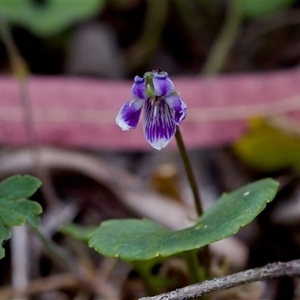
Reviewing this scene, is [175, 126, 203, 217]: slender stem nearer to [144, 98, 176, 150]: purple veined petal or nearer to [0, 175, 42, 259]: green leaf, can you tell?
[144, 98, 176, 150]: purple veined petal

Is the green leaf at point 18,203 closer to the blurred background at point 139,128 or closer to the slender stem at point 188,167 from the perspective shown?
the slender stem at point 188,167

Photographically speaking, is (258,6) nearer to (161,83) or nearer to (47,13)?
(47,13)

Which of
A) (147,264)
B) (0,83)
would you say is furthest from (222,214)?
(0,83)

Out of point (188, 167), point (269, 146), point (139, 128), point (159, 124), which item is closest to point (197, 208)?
point (188, 167)

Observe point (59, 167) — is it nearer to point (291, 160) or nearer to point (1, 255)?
point (291, 160)

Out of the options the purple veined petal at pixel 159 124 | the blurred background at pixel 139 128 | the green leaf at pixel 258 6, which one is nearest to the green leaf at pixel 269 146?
the blurred background at pixel 139 128

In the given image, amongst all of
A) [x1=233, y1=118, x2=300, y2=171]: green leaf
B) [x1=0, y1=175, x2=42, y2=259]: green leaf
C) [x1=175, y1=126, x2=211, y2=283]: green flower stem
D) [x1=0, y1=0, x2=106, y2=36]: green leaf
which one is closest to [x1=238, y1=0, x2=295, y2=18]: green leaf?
[x1=0, y1=0, x2=106, y2=36]: green leaf
